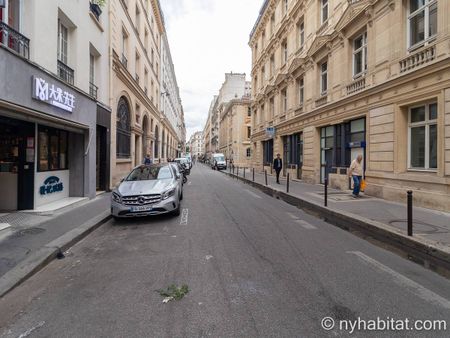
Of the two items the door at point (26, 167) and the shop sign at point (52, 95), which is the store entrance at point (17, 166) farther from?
the shop sign at point (52, 95)

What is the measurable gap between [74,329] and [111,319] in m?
0.34

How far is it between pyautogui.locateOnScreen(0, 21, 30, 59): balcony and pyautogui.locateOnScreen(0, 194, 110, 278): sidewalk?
3901mm

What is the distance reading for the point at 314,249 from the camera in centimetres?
523

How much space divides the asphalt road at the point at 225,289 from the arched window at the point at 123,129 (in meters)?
10.1

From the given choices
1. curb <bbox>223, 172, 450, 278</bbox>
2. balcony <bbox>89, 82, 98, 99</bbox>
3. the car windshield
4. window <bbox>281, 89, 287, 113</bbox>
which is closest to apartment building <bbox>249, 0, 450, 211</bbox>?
window <bbox>281, 89, 287, 113</bbox>

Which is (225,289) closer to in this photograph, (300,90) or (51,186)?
(51,186)

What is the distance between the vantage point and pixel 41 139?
8562 millimetres

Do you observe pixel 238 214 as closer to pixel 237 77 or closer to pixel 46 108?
pixel 46 108

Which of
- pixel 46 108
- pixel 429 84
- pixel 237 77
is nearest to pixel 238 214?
pixel 46 108

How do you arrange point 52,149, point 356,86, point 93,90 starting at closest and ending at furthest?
point 52,149, point 93,90, point 356,86

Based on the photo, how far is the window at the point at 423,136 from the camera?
886 centimetres

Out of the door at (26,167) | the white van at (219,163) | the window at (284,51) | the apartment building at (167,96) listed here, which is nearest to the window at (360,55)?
the window at (284,51)

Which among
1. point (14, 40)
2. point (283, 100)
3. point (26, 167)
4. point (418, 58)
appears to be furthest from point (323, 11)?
point (26, 167)

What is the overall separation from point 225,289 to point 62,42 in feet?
32.5
